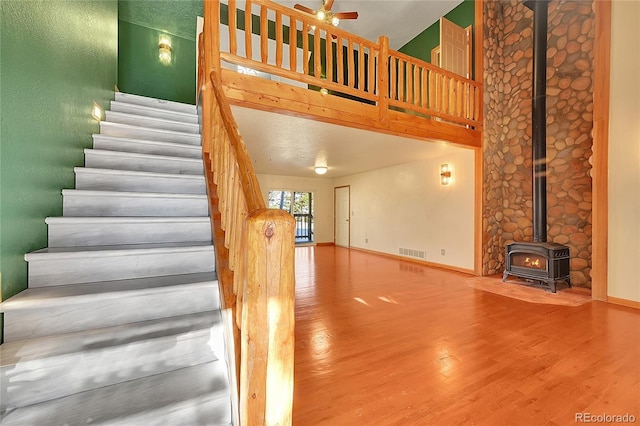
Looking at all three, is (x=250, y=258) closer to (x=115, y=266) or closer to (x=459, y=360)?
(x=115, y=266)

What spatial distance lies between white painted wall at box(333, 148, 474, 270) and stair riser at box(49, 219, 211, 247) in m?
4.72

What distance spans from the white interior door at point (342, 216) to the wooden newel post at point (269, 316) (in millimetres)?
7661

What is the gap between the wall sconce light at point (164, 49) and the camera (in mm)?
5184

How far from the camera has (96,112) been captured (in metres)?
2.56

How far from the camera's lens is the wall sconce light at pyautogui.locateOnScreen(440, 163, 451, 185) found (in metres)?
Answer: 5.37

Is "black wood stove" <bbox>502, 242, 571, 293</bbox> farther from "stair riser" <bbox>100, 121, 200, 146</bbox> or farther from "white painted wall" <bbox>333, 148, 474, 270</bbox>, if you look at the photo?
"stair riser" <bbox>100, 121, 200, 146</bbox>

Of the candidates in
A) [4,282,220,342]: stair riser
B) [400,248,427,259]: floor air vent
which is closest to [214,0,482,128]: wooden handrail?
[4,282,220,342]: stair riser

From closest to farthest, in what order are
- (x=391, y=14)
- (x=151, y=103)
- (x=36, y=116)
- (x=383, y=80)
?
1. (x=36, y=116)
2. (x=151, y=103)
3. (x=383, y=80)
4. (x=391, y=14)

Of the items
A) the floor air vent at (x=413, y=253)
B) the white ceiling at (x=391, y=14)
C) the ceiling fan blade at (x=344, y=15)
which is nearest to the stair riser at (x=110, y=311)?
the ceiling fan blade at (x=344, y=15)

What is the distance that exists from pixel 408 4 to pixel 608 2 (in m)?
3.10

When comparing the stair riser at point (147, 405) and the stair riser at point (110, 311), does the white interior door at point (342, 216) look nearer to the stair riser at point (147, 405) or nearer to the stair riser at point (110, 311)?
the stair riser at point (110, 311)

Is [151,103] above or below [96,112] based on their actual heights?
above

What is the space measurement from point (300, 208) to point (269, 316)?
10614 mm

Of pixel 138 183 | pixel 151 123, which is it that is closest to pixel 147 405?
pixel 138 183
